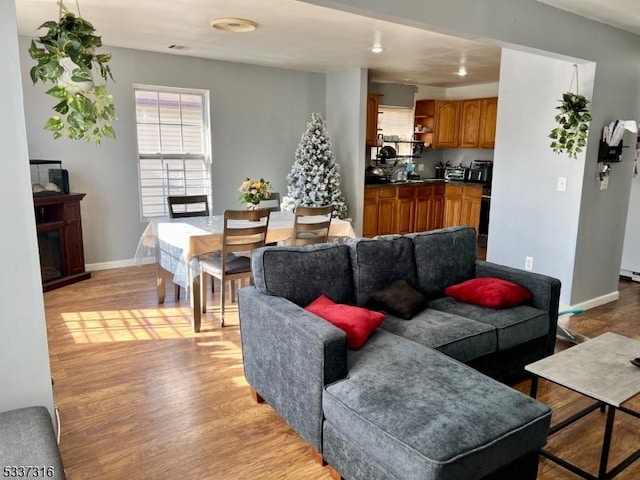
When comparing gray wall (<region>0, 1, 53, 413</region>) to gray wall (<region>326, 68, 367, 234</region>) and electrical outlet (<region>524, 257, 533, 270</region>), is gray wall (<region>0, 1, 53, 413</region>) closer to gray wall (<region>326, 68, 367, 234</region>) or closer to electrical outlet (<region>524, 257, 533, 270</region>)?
electrical outlet (<region>524, 257, 533, 270</region>)

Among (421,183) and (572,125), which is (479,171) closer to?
(421,183)

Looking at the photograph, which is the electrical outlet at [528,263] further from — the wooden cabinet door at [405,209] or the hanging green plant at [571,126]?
the wooden cabinet door at [405,209]

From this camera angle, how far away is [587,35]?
3850 millimetres

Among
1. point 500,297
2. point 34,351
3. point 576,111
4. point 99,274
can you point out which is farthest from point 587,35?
point 99,274

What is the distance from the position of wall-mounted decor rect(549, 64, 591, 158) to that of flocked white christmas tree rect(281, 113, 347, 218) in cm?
292

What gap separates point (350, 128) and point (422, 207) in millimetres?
2000

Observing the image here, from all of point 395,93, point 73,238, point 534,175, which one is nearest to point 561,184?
point 534,175

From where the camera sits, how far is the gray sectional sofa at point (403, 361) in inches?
69.5

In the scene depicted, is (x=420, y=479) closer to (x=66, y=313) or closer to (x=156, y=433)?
(x=156, y=433)

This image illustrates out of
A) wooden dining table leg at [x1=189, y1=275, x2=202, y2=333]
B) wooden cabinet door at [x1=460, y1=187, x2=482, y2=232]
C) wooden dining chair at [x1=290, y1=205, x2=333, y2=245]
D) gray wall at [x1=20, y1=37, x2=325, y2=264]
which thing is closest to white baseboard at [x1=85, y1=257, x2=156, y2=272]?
gray wall at [x1=20, y1=37, x2=325, y2=264]

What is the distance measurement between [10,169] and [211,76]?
15.7 feet

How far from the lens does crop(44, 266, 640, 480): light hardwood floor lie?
2268 millimetres

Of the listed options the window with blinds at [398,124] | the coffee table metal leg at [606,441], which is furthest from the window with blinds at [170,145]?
the coffee table metal leg at [606,441]

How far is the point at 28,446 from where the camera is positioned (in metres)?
1.51
